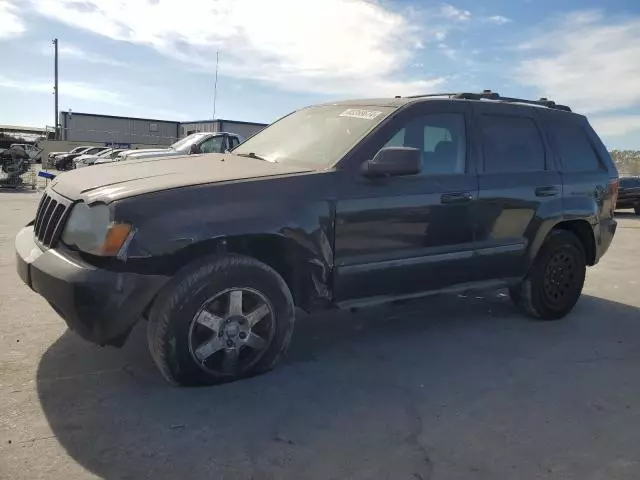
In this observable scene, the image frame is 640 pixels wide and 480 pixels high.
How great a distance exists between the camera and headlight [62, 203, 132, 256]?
3.15m

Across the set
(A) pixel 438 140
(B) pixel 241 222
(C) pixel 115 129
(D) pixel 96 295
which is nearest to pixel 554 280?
(A) pixel 438 140

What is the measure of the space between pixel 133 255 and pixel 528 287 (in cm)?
355

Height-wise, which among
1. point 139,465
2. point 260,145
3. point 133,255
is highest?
point 260,145

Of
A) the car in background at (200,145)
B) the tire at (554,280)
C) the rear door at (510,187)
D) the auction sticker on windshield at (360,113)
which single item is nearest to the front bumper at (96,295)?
the auction sticker on windshield at (360,113)

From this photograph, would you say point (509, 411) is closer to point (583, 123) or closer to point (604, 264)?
point (583, 123)

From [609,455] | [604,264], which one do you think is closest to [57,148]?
[604,264]

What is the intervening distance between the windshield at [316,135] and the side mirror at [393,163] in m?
0.23

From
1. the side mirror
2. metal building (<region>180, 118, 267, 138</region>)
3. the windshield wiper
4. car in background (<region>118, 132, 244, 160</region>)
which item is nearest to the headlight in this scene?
the windshield wiper

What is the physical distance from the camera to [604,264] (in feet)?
27.3

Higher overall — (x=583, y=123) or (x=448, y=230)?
(x=583, y=123)

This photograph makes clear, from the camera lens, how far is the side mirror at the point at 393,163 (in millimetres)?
3812

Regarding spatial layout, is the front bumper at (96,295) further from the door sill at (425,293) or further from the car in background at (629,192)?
the car in background at (629,192)

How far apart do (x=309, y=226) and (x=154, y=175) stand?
40.3 inches

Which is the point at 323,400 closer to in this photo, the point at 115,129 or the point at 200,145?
the point at 200,145
